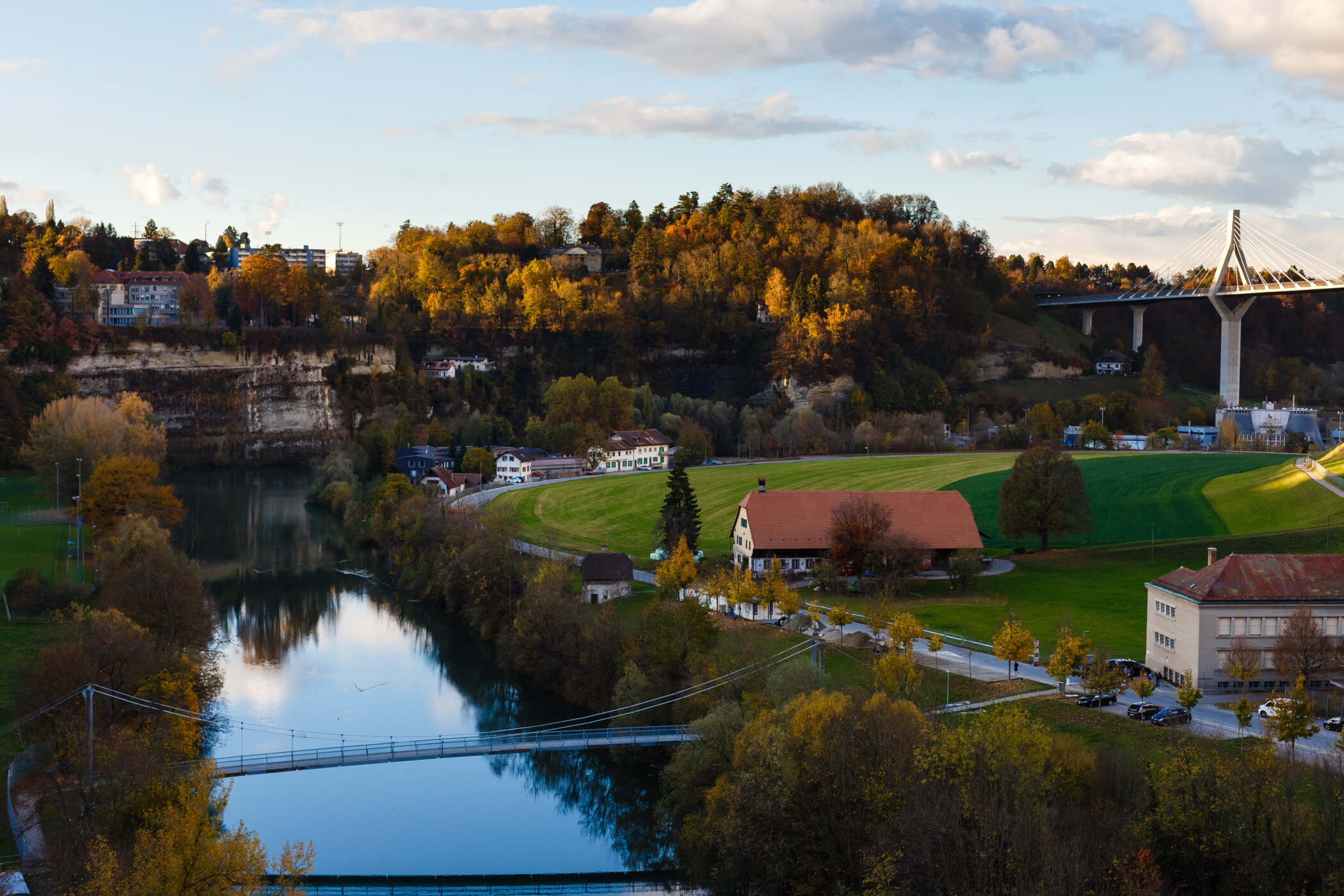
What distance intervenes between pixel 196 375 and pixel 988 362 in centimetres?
5571

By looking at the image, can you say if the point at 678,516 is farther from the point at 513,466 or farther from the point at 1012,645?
the point at 513,466

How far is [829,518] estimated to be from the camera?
3681cm

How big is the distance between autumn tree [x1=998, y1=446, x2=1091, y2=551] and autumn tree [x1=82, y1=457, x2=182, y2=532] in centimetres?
2923

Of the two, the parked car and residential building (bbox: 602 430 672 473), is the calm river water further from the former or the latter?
residential building (bbox: 602 430 672 473)

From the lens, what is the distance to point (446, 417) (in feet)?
259

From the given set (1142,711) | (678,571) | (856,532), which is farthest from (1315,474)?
(1142,711)

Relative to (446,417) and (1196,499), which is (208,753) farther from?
(446,417)

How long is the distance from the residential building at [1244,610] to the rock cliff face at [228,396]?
203 feet

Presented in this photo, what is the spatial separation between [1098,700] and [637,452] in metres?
46.8

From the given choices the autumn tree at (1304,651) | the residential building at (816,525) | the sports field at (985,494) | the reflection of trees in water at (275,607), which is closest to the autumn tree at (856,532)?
the residential building at (816,525)

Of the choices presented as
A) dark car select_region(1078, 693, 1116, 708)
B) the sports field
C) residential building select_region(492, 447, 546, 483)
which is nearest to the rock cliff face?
residential building select_region(492, 447, 546, 483)

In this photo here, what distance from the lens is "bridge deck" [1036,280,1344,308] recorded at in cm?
8306

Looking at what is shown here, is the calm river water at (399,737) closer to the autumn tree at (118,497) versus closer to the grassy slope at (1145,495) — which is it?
the autumn tree at (118,497)

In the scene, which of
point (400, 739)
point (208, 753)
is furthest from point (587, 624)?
point (208, 753)
